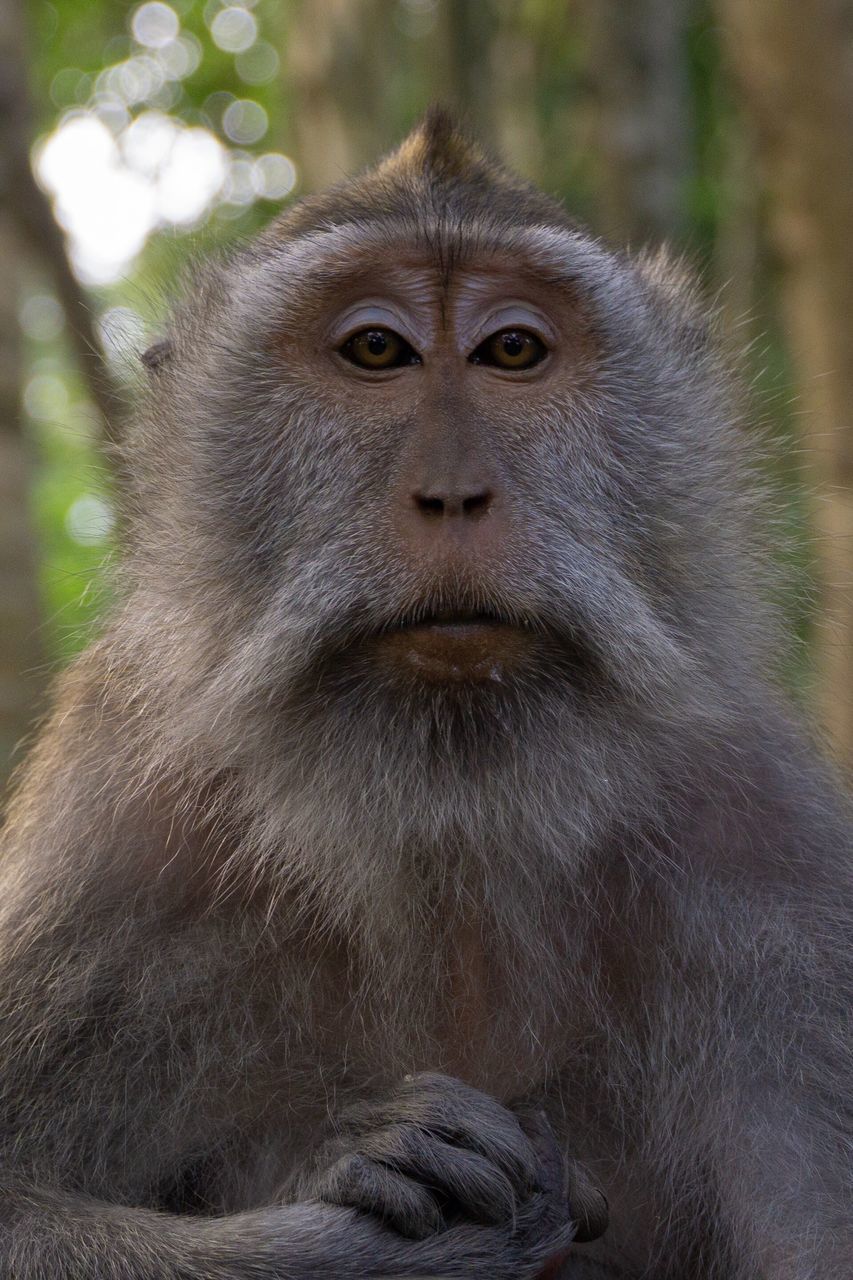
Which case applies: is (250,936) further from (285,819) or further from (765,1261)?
(765,1261)

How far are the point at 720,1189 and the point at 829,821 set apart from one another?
2.61ft

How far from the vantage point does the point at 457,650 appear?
2.79 m

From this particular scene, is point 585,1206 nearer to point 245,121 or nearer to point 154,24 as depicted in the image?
point 154,24

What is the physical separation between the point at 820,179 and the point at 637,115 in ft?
9.71

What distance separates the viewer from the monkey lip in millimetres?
2779

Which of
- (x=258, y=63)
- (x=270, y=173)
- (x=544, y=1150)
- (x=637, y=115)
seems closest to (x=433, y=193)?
(x=544, y=1150)

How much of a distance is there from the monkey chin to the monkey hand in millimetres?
749

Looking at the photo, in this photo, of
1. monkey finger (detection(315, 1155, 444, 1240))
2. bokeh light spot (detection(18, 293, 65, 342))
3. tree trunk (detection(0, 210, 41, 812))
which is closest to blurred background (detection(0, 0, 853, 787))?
tree trunk (detection(0, 210, 41, 812))

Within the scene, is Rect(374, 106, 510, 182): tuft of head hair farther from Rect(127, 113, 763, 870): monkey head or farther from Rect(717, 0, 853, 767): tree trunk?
Rect(717, 0, 853, 767): tree trunk

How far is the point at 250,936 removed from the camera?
3.13 meters

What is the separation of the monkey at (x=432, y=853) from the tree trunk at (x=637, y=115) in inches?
175

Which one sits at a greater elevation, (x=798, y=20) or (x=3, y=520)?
(x=798, y=20)

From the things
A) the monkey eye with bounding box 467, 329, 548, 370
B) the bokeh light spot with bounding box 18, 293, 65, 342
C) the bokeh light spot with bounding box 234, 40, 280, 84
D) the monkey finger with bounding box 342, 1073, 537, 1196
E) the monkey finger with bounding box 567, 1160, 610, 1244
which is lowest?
the monkey finger with bounding box 567, 1160, 610, 1244

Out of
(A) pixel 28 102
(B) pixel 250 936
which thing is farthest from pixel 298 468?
(A) pixel 28 102
